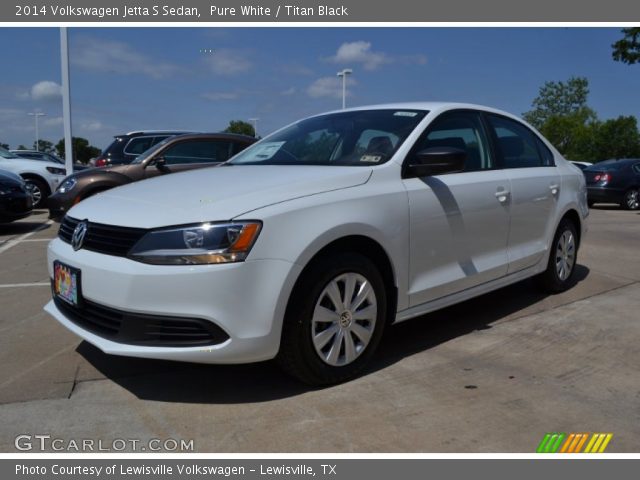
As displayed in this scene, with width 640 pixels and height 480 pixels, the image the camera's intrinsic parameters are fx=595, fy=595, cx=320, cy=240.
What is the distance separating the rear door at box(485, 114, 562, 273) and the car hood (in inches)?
60.9

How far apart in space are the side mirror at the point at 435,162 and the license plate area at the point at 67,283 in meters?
1.92

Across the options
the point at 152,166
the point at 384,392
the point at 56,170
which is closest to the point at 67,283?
the point at 384,392

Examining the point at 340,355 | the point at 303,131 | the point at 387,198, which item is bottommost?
the point at 340,355

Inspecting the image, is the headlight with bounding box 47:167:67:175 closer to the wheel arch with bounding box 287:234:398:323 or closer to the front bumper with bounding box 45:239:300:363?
the front bumper with bounding box 45:239:300:363

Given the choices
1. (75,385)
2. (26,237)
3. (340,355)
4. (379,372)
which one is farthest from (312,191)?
(26,237)

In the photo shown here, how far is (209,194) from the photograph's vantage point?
119 inches

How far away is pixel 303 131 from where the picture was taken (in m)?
4.31

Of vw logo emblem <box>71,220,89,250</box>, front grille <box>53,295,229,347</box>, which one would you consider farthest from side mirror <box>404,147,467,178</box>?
vw logo emblem <box>71,220,89,250</box>

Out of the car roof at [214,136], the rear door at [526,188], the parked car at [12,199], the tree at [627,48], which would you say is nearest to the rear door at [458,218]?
the rear door at [526,188]

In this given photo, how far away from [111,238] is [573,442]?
7.76 ft

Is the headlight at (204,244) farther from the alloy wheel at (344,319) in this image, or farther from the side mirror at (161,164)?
the side mirror at (161,164)

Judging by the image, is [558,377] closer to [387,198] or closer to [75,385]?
[387,198]

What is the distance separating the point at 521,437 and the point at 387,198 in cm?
142

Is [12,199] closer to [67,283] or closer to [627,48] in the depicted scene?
[67,283]
